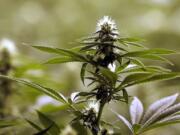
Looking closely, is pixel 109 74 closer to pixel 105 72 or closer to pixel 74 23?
pixel 105 72

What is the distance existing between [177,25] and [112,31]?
2.41 m

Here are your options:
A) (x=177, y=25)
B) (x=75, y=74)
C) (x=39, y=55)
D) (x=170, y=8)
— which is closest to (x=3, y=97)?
(x=75, y=74)

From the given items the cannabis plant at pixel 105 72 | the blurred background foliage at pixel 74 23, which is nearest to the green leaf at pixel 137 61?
the cannabis plant at pixel 105 72

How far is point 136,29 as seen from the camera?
3094mm

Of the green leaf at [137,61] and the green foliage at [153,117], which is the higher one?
the green leaf at [137,61]

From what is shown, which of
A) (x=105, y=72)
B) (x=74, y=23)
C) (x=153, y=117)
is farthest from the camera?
(x=74, y=23)

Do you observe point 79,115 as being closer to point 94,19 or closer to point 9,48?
point 9,48

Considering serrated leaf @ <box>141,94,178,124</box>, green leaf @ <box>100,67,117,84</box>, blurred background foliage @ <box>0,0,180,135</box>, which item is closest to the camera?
green leaf @ <box>100,67,117,84</box>

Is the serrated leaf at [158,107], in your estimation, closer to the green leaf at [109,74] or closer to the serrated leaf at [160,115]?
the serrated leaf at [160,115]

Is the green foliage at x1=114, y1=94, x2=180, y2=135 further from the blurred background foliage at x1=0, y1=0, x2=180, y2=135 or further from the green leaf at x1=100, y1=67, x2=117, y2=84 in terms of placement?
the blurred background foliage at x1=0, y1=0, x2=180, y2=135

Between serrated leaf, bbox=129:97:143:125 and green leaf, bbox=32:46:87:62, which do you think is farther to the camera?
serrated leaf, bbox=129:97:143:125

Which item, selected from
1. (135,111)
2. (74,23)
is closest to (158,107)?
(135,111)

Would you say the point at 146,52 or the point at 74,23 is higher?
the point at 74,23

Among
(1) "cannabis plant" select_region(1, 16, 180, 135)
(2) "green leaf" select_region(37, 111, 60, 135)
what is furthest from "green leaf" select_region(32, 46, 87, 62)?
(2) "green leaf" select_region(37, 111, 60, 135)
